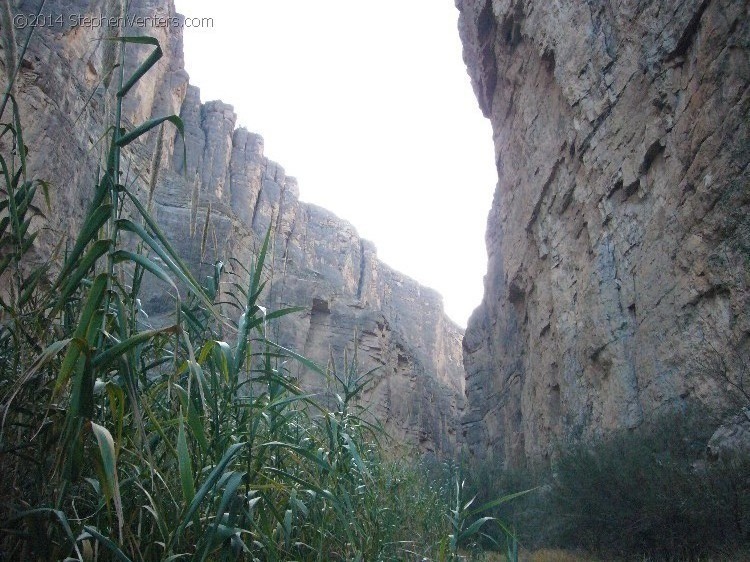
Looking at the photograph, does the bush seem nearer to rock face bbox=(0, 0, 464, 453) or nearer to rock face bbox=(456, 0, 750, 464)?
rock face bbox=(456, 0, 750, 464)

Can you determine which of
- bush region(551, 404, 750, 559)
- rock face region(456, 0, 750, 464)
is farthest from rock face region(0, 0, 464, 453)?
rock face region(456, 0, 750, 464)

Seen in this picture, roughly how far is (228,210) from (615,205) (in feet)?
59.9

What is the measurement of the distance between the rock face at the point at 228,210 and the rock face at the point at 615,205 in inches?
149

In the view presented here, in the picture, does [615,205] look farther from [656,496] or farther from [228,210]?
[228,210]

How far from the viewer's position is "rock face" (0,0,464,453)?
17.2ft

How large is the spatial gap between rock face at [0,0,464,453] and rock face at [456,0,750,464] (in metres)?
3.79

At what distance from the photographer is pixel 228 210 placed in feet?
83.7

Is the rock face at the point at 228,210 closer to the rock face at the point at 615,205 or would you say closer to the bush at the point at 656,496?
the bush at the point at 656,496

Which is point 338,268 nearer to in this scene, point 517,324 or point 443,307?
point 443,307

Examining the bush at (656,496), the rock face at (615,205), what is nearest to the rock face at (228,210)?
the bush at (656,496)

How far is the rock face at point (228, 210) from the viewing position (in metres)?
5.25

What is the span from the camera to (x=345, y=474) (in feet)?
10.1

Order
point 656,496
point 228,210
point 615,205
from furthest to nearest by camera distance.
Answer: point 228,210, point 615,205, point 656,496

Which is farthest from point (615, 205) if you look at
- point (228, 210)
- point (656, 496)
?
point (228, 210)
